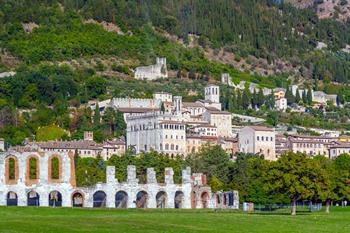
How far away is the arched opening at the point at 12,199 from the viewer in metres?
90.7

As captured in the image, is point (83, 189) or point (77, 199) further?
point (77, 199)

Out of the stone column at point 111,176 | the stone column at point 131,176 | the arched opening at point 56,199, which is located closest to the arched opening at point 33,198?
the arched opening at point 56,199

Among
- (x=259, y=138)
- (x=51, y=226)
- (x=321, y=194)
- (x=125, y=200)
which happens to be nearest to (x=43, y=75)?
(x=259, y=138)

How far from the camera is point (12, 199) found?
94.2m

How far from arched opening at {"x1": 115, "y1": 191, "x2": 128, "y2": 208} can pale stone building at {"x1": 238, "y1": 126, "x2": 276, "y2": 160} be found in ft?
217

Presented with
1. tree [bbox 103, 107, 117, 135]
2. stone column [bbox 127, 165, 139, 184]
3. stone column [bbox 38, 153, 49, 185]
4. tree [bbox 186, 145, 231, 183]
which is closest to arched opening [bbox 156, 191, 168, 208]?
stone column [bbox 127, 165, 139, 184]

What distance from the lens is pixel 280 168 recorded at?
268 ft

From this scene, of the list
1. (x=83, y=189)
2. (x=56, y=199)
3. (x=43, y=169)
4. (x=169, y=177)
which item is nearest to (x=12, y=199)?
(x=56, y=199)

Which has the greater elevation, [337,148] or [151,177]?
[337,148]

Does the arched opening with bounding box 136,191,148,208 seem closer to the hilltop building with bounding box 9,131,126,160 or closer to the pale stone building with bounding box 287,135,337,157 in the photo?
the hilltop building with bounding box 9,131,126,160

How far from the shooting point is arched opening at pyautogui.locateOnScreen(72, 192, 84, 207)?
303 feet

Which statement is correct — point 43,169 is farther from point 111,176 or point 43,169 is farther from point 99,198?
point 99,198

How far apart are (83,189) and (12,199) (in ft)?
22.8

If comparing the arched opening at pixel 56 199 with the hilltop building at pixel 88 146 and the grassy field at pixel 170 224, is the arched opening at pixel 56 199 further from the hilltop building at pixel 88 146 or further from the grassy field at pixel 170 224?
the hilltop building at pixel 88 146
